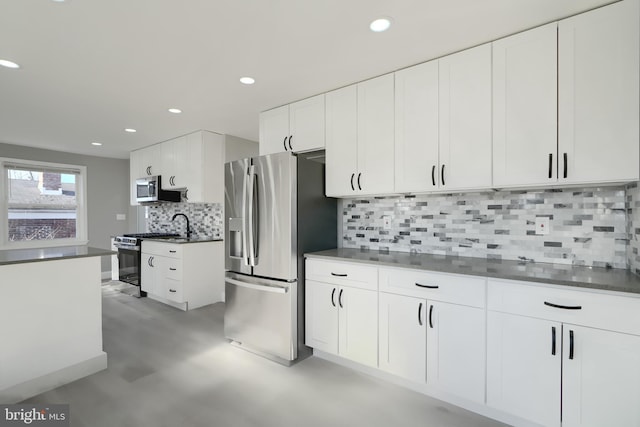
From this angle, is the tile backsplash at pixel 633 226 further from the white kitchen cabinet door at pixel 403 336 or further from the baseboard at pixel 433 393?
the white kitchen cabinet door at pixel 403 336

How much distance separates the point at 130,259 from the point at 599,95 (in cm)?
571

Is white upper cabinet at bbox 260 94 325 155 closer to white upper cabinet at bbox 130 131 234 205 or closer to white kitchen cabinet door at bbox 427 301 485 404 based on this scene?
white upper cabinet at bbox 130 131 234 205

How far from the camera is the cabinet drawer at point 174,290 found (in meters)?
4.01

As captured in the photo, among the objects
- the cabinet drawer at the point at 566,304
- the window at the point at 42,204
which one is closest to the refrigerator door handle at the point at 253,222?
the cabinet drawer at the point at 566,304

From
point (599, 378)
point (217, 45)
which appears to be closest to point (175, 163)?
point (217, 45)

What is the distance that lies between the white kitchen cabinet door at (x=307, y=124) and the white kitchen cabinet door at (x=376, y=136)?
0.41 m

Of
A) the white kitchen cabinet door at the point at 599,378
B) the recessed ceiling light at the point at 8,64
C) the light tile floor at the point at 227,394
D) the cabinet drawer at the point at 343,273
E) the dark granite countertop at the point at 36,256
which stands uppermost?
the recessed ceiling light at the point at 8,64

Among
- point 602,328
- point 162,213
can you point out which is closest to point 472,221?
point 602,328

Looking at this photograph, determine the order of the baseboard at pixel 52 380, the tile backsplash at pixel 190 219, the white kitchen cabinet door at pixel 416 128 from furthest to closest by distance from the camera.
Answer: the tile backsplash at pixel 190 219
the white kitchen cabinet door at pixel 416 128
the baseboard at pixel 52 380

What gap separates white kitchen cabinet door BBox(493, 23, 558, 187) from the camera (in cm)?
183

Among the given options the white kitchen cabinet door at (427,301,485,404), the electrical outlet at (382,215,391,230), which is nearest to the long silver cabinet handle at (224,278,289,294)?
the electrical outlet at (382,215,391,230)

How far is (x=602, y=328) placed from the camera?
1500mm

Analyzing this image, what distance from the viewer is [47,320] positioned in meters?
2.23

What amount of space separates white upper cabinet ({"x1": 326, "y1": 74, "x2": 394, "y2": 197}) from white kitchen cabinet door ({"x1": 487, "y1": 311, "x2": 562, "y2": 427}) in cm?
124
